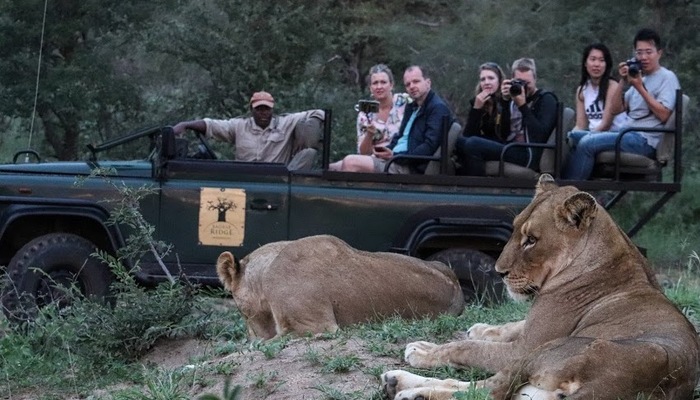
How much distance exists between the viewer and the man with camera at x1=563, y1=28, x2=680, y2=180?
909cm

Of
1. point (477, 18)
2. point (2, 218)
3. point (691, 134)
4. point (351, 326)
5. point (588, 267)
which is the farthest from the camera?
point (477, 18)

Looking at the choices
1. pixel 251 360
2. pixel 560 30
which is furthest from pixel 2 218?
pixel 560 30

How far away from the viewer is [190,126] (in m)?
9.56

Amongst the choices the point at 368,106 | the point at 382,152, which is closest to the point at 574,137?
the point at 382,152

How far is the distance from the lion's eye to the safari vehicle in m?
3.97

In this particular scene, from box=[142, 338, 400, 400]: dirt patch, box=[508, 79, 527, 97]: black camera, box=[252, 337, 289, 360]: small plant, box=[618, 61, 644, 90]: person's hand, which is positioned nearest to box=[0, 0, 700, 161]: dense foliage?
box=[508, 79, 527, 97]: black camera

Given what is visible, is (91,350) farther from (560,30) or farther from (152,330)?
(560,30)

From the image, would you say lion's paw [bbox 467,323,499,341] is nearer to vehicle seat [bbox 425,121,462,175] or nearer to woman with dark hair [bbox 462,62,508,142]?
vehicle seat [bbox 425,121,462,175]

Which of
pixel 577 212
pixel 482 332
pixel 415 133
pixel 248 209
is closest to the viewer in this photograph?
pixel 577 212

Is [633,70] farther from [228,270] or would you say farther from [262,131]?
[228,270]

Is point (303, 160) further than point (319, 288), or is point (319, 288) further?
point (303, 160)

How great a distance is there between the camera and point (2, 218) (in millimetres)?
8852

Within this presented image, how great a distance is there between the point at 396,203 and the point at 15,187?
Answer: 2.70 meters

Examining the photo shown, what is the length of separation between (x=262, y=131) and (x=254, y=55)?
204 inches
